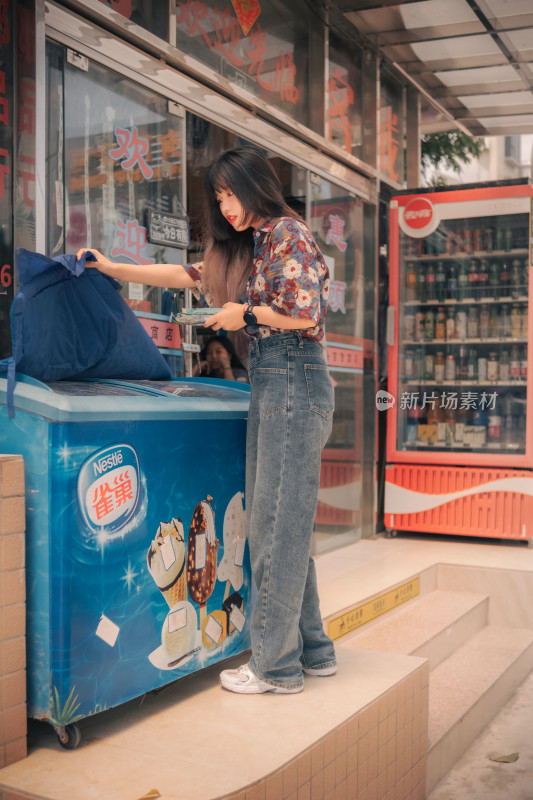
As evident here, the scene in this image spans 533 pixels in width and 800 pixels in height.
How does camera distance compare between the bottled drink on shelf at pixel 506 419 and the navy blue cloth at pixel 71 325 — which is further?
A: the bottled drink on shelf at pixel 506 419

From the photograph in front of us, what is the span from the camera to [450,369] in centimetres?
557

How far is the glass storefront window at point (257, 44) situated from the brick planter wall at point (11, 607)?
93.6 inches

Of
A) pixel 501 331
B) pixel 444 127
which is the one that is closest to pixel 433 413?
pixel 501 331

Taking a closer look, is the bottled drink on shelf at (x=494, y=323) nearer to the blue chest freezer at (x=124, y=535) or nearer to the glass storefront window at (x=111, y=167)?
the glass storefront window at (x=111, y=167)

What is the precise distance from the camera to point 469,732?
3.08 m

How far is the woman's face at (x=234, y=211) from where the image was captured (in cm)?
218

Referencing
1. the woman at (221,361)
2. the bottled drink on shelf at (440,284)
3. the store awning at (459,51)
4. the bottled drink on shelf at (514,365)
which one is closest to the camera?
the woman at (221,361)

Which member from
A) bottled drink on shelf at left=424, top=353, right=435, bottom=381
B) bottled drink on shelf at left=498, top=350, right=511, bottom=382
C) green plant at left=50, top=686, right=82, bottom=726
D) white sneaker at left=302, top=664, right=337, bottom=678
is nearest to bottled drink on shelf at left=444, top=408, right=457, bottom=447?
bottled drink on shelf at left=424, top=353, right=435, bottom=381

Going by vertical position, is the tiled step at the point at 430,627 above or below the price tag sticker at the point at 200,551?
below

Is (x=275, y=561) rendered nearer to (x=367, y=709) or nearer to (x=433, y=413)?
(x=367, y=709)

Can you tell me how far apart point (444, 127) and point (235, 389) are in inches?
192

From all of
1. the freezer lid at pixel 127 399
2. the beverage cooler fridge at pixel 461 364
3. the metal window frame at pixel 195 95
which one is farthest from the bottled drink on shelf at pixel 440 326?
the freezer lid at pixel 127 399

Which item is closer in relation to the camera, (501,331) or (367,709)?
(367,709)

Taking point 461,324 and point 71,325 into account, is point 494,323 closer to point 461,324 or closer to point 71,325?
point 461,324
